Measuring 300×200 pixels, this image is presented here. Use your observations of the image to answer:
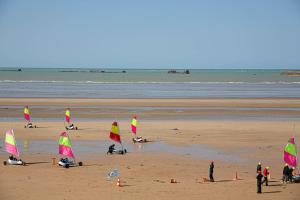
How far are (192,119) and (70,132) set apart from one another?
12164 millimetres

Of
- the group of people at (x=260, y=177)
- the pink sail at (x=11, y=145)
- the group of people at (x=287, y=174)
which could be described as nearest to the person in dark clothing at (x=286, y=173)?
the group of people at (x=287, y=174)

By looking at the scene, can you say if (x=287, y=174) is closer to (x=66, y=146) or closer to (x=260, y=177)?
(x=260, y=177)

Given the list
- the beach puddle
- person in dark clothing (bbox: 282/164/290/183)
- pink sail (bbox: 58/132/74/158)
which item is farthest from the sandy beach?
pink sail (bbox: 58/132/74/158)

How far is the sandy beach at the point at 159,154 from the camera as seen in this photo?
57.1ft

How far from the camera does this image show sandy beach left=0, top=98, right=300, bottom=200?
57.1ft

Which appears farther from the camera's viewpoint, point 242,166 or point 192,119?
point 192,119

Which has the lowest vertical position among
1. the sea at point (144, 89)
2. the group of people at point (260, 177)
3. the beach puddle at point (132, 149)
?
the group of people at point (260, 177)

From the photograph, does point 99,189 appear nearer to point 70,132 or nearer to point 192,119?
point 70,132

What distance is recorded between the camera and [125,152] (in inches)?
987

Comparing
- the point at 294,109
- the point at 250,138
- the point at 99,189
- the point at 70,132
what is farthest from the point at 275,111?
the point at 99,189

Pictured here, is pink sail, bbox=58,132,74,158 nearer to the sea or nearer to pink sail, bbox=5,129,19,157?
pink sail, bbox=5,129,19,157

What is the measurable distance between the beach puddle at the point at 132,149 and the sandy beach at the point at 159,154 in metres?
0.05

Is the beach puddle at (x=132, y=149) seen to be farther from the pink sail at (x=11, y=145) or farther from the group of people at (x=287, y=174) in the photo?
the group of people at (x=287, y=174)

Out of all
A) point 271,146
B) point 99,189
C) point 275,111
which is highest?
point 275,111
